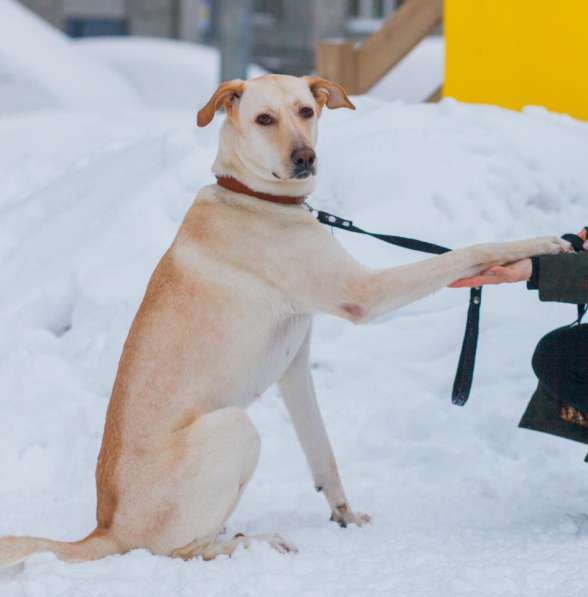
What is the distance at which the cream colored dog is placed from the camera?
346cm

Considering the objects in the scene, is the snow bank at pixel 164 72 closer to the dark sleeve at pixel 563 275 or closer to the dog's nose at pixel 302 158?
the dog's nose at pixel 302 158

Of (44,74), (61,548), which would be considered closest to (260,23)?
(44,74)

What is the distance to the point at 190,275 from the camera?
3.65 m

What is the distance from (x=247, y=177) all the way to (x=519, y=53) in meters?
4.02

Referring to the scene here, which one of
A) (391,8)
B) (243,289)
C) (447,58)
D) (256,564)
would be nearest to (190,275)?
(243,289)

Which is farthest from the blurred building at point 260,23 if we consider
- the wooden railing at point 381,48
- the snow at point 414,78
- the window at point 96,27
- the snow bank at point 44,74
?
the wooden railing at point 381,48

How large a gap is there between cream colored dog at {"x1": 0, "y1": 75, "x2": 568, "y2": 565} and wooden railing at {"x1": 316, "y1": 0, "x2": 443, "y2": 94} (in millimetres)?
4329

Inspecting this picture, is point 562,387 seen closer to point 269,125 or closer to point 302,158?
point 302,158

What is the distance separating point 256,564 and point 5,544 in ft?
2.49

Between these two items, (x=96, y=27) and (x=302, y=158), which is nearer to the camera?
(x=302, y=158)

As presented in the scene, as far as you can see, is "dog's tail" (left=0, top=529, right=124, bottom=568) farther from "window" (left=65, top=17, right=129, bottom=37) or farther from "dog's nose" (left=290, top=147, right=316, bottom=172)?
"window" (left=65, top=17, right=129, bottom=37)

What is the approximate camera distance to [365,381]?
5.11m

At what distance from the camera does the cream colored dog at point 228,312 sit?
11.4ft

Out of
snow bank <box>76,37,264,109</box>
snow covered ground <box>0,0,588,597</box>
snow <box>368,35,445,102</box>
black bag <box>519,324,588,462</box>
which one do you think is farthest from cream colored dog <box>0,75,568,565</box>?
snow bank <box>76,37,264,109</box>
